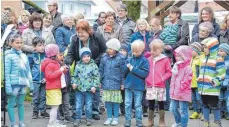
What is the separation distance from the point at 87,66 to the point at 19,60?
1.24 meters

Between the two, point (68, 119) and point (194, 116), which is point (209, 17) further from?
point (68, 119)

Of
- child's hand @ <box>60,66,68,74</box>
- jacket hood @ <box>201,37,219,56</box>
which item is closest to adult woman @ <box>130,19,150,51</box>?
jacket hood @ <box>201,37,219,56</box>

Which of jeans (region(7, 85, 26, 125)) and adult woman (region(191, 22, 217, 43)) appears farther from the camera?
adult woman (region(191, 22, 217, 43))

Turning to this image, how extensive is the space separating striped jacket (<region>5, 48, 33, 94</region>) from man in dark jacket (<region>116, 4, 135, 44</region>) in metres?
2.56

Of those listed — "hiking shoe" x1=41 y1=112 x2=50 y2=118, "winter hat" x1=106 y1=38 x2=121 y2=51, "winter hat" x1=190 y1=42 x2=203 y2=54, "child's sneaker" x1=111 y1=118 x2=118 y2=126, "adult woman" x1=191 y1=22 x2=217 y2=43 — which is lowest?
"child's sneaker" x1=111 y1=118 x2=118 y2=126

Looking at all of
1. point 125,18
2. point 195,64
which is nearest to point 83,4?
point 125,18

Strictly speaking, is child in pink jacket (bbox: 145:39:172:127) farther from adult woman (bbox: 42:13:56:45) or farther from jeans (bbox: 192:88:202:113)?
adult woman (bbox: 42:13:56:45)

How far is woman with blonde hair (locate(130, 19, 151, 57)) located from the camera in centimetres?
955

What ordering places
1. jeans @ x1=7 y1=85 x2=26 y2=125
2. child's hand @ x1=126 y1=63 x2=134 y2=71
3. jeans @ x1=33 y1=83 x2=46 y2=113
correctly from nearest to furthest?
jeans @ x1=7 y1=85 x2=26 y2=125
child's hand @ x1=126 y1=63 x2=134 y2=71
jeans @ x1=33 y1=83 x2=46 y2=113

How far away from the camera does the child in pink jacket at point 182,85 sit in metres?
8.07

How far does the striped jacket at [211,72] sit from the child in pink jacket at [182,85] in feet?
1.07

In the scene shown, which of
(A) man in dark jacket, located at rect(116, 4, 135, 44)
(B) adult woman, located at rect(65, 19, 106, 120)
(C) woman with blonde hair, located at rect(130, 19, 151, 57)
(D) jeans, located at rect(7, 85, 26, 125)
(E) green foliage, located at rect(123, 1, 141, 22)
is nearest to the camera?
(D) jeans, located at rect(7, 85, 26, 125)

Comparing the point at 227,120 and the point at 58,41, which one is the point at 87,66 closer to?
Result: the point at 58,41

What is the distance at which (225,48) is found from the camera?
28.8 ft
